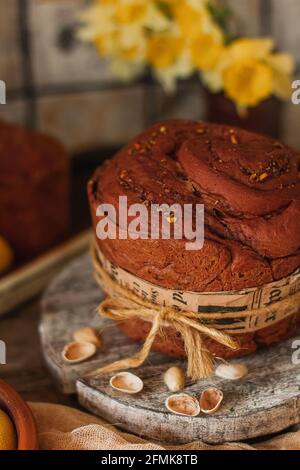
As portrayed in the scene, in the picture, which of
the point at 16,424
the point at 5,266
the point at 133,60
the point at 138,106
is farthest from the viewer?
the point at 138,106

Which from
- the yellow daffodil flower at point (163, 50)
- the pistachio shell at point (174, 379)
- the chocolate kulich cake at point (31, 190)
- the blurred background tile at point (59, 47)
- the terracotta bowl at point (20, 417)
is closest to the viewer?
the terracotta bowl at point (20, 417)

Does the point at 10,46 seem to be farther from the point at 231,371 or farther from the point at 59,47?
the point at 231,371

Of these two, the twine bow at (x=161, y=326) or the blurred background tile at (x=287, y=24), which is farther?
the blurred background tile at (x=287, y=24)

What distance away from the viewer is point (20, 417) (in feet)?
2.18

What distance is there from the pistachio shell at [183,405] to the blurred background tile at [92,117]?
75 centimetres

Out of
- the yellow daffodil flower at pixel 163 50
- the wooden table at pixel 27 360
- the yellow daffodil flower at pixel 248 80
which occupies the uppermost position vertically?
the yellow daffodil flower at pixel 163 50

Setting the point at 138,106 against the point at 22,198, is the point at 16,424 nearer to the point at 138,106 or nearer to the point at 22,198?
the point at 22,198

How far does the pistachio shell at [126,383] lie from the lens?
2.45 feet

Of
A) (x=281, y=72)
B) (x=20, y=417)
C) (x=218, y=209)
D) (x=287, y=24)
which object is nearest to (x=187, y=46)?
(x=281, y=72)

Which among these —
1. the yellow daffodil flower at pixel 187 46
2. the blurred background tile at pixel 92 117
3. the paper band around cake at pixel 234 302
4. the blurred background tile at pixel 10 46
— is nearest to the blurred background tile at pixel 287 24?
the yellow daffodil flower at pixel 187 46

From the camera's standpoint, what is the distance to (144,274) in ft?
2.42

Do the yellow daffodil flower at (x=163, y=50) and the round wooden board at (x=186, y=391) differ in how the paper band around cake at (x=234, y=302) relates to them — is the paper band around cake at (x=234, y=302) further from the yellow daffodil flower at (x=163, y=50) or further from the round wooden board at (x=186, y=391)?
the yellow daffodil flower at (x=163, y=50)

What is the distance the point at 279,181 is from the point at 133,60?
55 centimetres

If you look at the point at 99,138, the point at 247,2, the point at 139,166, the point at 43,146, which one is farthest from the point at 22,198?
the point at 247,2
